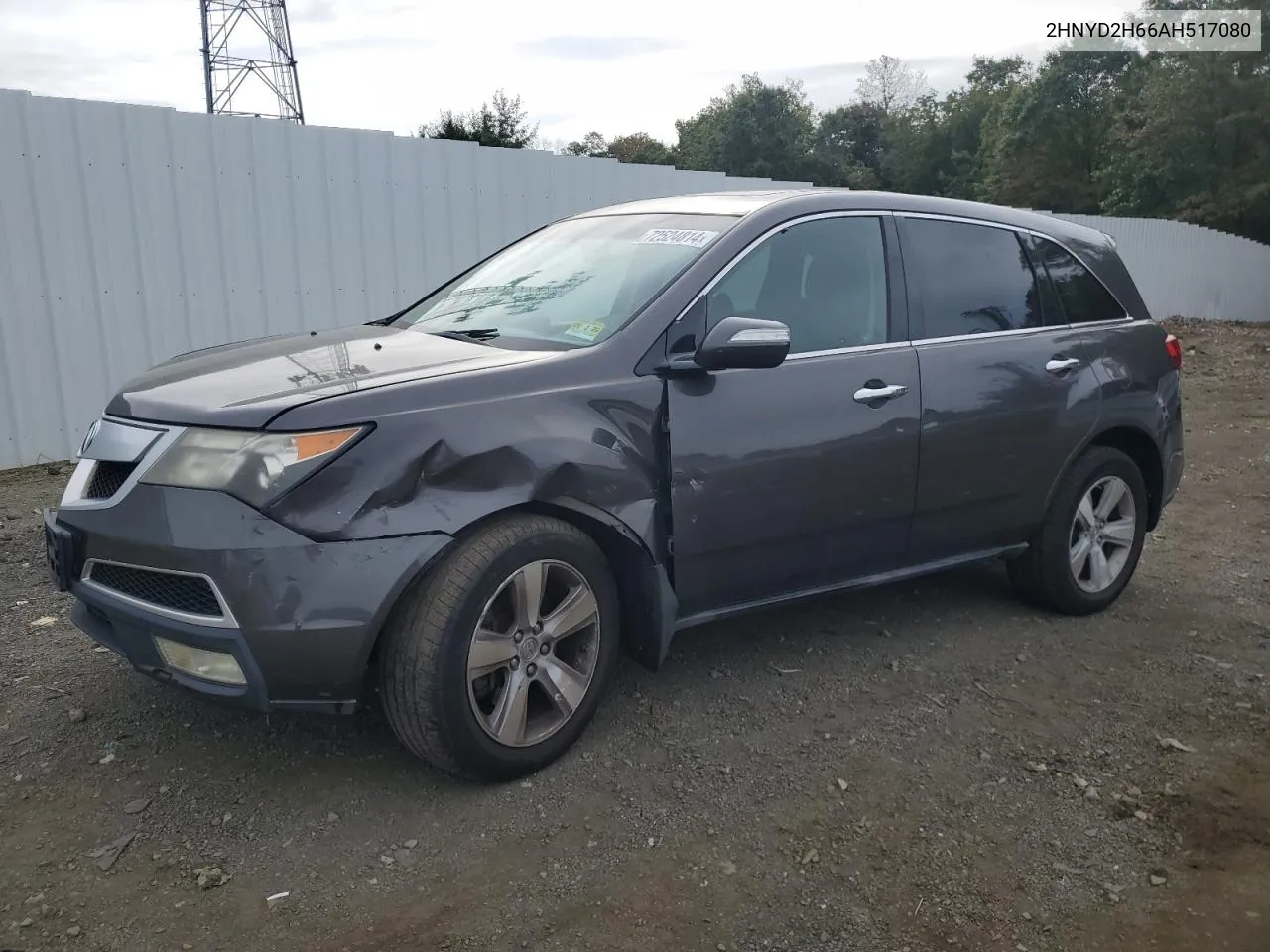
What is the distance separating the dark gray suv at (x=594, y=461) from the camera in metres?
2.80

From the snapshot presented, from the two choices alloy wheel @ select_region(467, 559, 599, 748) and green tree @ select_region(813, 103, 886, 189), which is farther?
green tree @ select_region(813, 103, 886, 189)

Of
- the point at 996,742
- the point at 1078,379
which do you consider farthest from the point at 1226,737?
the point at 1078,379

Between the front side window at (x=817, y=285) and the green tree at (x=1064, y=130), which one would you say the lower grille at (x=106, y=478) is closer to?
the front side window at (x=817, y=285)

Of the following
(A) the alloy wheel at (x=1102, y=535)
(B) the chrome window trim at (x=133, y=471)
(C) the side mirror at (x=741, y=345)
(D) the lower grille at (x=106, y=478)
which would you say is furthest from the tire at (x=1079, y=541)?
(D) the lower grille at (x=106, y=478)

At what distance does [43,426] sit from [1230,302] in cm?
2857

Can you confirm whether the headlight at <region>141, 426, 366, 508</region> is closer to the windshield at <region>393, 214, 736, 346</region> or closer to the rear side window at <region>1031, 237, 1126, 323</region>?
the windshield at <region>393, 214, 736, 346</region>

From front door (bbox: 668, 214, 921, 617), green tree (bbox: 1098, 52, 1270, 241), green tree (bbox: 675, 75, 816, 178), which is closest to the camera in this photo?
front door (bbox: 668, 214, 921, 617)

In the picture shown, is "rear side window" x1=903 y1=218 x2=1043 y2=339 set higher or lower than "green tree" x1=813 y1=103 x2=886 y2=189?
lower

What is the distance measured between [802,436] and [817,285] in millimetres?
619

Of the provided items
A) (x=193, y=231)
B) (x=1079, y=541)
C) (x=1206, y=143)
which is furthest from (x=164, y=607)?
(x=1206, y=143)

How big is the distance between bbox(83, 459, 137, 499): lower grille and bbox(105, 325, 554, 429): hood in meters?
0.16

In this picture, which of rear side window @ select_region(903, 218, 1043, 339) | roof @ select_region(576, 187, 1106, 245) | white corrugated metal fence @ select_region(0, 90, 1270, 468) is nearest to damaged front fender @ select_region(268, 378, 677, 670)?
roof @ select_region(576, 187, 1106, 245)

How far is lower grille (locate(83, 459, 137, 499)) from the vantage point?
2.99 m

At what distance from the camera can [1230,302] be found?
90.0 feet
